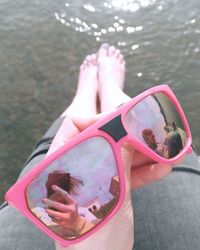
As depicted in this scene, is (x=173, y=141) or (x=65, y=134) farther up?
(x=65, y=134)

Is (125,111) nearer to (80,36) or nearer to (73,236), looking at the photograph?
(73,236)

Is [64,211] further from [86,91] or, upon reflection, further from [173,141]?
[86,91]

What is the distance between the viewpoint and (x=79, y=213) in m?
0.89

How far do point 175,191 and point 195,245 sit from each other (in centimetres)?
18

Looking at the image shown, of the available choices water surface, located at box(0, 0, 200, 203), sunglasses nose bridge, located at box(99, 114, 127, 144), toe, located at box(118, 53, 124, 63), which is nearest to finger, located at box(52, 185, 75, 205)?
sunglasses nose bridge, located at box(99, 114, 127, 144)

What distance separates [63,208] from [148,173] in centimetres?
20

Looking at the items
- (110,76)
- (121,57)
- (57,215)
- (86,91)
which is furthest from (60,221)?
(121,57)

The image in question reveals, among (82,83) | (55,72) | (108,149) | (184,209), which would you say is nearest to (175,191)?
(184,209)

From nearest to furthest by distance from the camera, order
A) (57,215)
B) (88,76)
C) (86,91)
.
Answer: (57,215) < (86,91) < (88,76)

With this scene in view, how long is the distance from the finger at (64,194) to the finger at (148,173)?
167 millimetres

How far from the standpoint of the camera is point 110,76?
193 cm

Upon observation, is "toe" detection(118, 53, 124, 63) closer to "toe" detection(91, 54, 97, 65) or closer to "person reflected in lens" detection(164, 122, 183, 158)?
"toe" detection(91, 54, 97, 65)

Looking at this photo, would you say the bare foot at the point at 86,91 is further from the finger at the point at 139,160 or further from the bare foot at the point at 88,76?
the finger at the point at 139,160

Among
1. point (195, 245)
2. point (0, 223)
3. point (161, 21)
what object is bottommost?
point (195, 245)
